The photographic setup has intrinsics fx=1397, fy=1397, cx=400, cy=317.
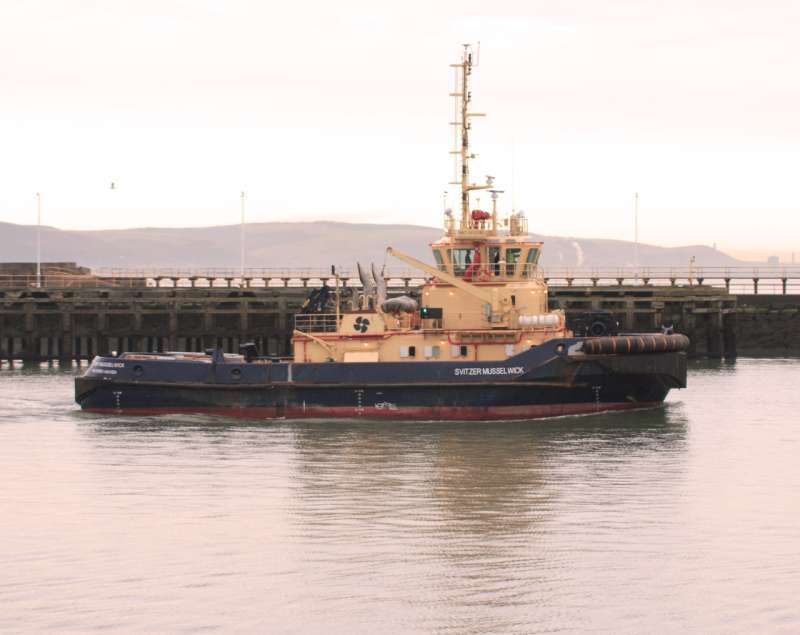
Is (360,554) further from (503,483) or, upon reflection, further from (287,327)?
(287,327)

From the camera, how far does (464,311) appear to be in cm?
3528

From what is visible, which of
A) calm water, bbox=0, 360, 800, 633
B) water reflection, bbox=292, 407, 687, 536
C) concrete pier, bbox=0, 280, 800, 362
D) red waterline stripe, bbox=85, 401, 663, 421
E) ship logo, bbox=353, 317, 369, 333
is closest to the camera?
calm water, bbox=0, 360, 800, 633

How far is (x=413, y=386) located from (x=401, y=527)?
1312cm

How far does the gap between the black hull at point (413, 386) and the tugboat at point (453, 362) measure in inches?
1.0

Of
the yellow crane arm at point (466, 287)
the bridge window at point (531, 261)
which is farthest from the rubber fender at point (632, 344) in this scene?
the bridge window at point (531, 261)

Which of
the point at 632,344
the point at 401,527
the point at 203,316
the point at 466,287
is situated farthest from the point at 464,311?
the point at 203,316

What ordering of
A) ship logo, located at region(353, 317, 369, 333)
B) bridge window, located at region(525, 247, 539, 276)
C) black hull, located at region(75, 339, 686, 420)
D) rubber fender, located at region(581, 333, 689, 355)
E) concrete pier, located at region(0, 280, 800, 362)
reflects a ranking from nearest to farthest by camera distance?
rubber fender, located at region(581, 333, 689, 355) → black hull, located at region(75, 339, 686, 420) → ship logo, located at region(353, 317, 369, 333) → bridge window, located at region(525, 247, 539, 276) → concrete pier, located at region(0, 280, 800, 362)

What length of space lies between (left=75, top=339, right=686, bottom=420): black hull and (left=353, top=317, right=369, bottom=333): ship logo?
4.17 feet

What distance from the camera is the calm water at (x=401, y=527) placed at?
17062mm

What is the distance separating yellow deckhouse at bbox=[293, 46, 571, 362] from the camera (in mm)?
35125

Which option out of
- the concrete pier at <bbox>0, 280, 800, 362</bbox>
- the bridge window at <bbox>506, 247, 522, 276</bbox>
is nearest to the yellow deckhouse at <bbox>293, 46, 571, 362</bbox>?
the bridge window at <bbox>506, 247, 522, 276</bbox>

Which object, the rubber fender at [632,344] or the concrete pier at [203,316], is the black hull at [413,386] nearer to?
the rubber fender at [632,344]

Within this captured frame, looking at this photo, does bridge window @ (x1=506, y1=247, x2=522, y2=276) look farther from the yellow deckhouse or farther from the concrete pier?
the concrete pier

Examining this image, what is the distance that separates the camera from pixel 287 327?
58000 millimetres
